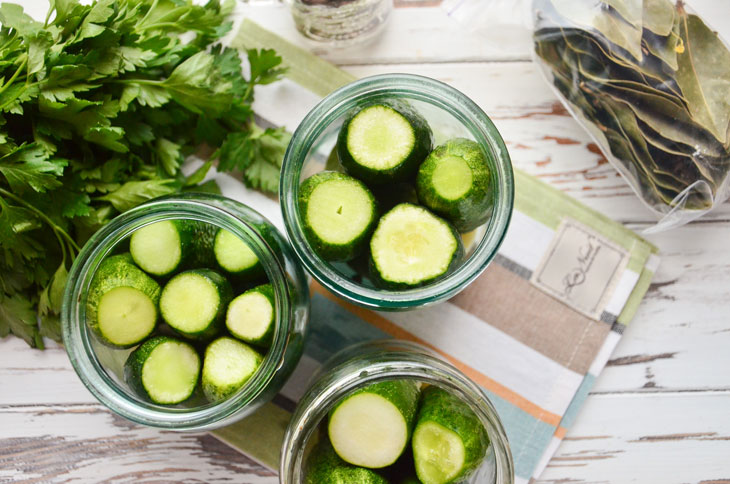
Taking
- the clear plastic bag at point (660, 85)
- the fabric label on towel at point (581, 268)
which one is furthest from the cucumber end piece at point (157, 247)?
the clear plastic bag at point (660, 85)

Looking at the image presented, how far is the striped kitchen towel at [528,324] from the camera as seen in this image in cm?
102

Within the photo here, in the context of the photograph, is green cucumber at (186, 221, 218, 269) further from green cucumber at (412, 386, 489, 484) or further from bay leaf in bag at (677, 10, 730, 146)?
bay leaf in bag at (677, 10, 730, 146)

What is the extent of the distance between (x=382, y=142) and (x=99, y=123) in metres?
0.44

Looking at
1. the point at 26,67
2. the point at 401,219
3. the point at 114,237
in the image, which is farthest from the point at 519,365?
the point at 26,67

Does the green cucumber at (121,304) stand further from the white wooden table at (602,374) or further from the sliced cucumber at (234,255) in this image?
the white wooden table at (602,374)

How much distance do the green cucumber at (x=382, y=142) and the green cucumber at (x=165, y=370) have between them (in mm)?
350

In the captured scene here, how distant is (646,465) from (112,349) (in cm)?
97

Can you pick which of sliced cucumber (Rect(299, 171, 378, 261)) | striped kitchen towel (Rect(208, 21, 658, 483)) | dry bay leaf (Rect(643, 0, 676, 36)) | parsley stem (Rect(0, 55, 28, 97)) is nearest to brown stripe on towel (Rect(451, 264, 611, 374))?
striped kitchen towel (Rect(208, 21, 658, 483))

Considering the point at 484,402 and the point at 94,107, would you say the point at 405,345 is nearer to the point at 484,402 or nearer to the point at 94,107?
the point at 484,402

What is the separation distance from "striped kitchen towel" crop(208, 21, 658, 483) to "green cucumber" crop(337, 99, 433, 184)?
0.33 m

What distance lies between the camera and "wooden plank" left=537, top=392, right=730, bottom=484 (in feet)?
3.51

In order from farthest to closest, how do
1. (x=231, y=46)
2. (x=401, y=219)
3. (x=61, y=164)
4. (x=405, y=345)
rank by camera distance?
(x=231, y=46) → (x=405, y=345) → (x=61, y=164) → (x=401, y=219)

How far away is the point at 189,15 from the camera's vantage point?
92cm

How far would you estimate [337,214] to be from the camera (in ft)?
2.41
